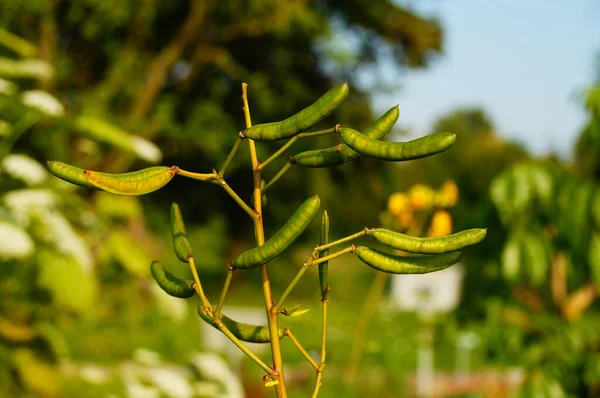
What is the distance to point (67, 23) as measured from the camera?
36.4 feet

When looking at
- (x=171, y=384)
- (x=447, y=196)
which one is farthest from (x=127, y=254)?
(x=447, y=196)

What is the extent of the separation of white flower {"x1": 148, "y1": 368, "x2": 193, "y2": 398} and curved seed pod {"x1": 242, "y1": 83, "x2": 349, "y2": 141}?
1298mm

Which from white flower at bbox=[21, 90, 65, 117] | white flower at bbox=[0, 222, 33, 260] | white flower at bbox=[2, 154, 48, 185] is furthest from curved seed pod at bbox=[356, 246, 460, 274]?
white flower at bbox=[21, 90, 65, 117]

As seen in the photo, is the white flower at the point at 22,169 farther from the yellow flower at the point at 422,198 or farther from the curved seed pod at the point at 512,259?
the yellow flower at the point at 422,198

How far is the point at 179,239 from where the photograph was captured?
1.78 feet

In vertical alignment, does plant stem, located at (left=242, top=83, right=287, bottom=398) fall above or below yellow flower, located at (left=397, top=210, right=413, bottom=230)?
below

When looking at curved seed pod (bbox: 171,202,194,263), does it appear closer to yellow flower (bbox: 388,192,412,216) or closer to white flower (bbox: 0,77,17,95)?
white flower (bbox: 0,77,17,95)

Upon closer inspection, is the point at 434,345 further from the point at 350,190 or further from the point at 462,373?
the point at 350,190

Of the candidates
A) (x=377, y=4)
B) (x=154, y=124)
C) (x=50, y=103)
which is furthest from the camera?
(x=377, y=4)

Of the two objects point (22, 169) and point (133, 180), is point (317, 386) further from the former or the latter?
point (22, 169)

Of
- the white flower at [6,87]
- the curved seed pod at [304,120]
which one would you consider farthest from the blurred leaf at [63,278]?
the curved seed pod at [304,120]

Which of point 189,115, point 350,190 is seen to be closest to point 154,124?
point 189,115

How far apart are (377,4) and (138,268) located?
1137cm

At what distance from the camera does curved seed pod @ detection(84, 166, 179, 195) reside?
1.54 feet
